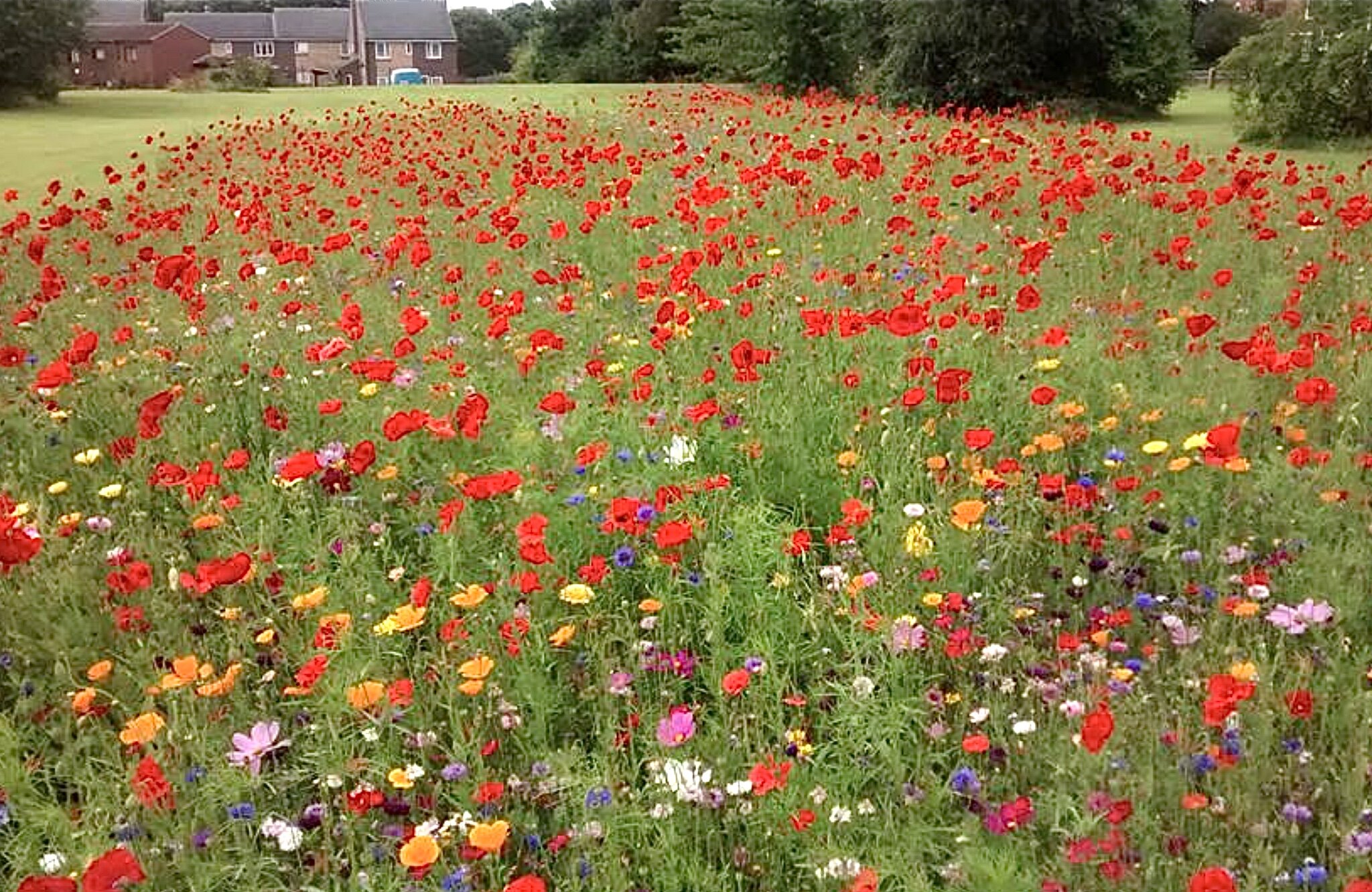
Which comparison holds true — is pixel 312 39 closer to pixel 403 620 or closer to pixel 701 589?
pixel 701 589

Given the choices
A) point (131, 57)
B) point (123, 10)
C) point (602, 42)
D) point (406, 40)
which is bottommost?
point (602, 42)

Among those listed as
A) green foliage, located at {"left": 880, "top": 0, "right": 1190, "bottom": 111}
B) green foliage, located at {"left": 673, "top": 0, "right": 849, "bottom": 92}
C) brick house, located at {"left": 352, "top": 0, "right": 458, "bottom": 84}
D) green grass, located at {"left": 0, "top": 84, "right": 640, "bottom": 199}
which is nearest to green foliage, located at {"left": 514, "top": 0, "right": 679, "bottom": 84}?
green grass, located at {"left": 0, "top": 84, "right": 640, "bottom": 199}

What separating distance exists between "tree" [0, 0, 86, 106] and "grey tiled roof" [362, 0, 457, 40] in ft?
190

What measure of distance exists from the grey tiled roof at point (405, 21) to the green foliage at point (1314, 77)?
80.2 m

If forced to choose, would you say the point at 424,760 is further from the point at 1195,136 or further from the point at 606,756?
the point at 1195,136

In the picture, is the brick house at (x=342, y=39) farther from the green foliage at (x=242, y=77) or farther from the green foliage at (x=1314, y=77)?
the green foliage at (x=1314, y=77)

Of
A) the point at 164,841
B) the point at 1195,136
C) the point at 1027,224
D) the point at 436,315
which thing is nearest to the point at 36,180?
the point at 436,315

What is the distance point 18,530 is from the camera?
8.52 feet

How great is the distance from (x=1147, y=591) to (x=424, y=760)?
1814 millimetres

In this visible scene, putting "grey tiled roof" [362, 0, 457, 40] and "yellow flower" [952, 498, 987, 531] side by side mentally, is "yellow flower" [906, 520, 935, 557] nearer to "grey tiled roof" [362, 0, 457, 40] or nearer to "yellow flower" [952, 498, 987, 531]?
"yellow flower" [952, 498, 987, 531]

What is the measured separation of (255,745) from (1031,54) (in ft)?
71.0

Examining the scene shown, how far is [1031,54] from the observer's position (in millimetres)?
21422

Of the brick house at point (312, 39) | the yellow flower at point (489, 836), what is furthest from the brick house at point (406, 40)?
the yellow flower at point (489, 836)

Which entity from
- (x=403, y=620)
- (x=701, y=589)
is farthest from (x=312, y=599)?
(x=701, y=589)
